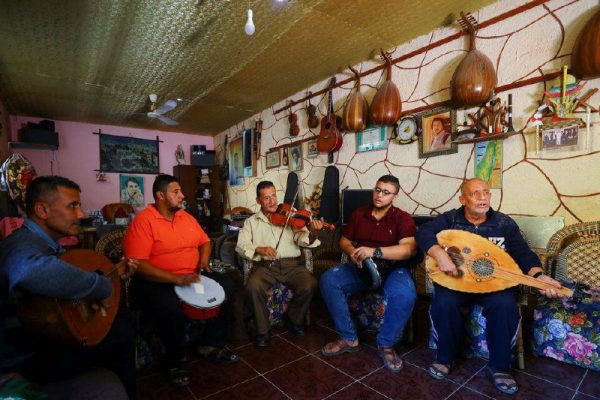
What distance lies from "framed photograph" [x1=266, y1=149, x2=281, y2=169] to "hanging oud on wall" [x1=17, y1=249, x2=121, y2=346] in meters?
4.16

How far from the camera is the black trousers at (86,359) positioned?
1248mm

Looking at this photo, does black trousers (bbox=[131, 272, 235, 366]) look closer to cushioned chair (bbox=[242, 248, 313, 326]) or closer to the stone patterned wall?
cushioned chair (bbox=[242, 248, 313, 326])

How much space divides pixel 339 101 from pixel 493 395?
3631 mm

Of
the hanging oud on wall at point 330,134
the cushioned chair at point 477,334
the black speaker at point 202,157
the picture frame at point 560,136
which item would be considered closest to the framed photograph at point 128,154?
the black speaker at point 202,157

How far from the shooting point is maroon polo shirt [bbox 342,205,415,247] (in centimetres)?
240

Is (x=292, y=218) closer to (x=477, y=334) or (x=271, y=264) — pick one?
(x=271, y=264)

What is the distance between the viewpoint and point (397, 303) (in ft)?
7.02

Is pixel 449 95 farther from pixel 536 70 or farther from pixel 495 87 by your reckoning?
pixel 536 70

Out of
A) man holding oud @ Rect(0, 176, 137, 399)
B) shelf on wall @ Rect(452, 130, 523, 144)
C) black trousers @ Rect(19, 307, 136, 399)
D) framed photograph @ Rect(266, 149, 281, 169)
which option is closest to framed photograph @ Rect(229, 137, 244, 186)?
framed photograph @ Rect(266, 149, 281, 169)

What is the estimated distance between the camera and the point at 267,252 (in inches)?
102

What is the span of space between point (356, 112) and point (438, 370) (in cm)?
282

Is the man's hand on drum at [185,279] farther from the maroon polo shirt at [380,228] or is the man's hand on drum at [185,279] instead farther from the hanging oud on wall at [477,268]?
the hanging oud on wall at [477,268]

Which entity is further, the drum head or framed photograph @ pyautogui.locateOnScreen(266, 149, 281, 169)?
framed photograph @ pyautogui.locateOnScreen(266, 149, 281, 169)

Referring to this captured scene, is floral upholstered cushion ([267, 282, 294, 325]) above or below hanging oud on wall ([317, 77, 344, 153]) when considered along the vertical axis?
below
